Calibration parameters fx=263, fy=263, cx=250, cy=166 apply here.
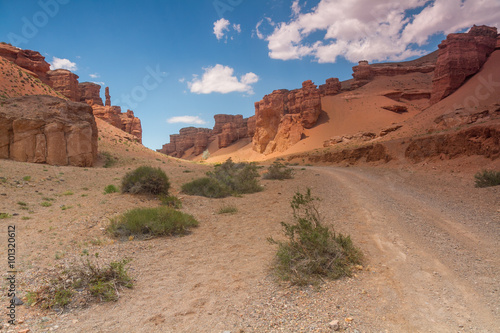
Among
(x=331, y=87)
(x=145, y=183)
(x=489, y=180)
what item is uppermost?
(x=331, y=87)

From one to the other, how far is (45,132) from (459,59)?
44260 millimetres

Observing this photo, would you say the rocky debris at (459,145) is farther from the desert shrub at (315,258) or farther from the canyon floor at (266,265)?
the desert shrub at (315,258)

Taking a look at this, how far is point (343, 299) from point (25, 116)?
20.9 m

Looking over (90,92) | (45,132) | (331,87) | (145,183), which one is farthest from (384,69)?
(145,183)

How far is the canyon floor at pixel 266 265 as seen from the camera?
2.99 metres

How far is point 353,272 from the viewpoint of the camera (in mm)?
3934

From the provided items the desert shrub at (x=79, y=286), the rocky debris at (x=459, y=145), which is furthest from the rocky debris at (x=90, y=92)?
the desert shrub at (x=79, y=286)

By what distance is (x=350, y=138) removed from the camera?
121 feet

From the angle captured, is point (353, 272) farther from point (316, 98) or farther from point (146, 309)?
point (316, 98)

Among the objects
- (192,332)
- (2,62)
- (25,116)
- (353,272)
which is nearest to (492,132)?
(353,272)

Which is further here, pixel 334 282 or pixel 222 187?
pixel 222 187

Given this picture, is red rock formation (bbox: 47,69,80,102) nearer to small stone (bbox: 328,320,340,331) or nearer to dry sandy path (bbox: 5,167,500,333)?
dry sandy path (bbox: 5,167,500,333)

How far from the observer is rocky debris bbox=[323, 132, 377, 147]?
3503 centimetres

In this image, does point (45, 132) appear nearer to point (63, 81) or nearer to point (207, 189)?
point (207, 189)
